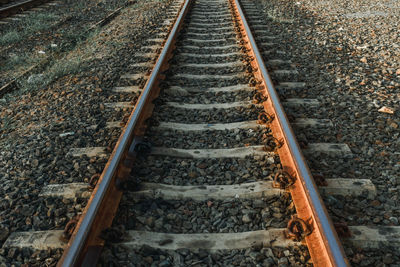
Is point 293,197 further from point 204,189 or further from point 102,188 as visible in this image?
point 102,188

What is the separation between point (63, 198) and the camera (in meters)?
2.52

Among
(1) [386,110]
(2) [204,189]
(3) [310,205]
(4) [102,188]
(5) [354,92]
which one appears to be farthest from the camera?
(5) [354,92]

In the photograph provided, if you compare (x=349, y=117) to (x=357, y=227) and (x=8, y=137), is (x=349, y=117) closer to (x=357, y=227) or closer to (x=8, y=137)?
(x=357, y=227)

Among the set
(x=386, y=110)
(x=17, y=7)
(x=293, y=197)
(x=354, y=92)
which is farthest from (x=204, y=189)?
(x=17, y=7)

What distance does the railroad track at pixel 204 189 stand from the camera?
2.00 metres

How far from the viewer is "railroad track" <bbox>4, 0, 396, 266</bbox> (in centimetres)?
200

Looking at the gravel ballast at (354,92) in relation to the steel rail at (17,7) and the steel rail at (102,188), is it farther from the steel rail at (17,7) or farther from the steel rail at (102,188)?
the steel rail at (17,7)

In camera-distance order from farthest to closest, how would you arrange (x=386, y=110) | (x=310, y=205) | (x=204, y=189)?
1. (x=386, y=110)
2. (x=204, y=189)
3. (x=310, y=205)

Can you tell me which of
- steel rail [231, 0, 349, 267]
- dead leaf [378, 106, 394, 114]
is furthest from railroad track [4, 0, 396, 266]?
dead leaf [378, 106, 394, 114]

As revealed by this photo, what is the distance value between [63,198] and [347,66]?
424 centimetres

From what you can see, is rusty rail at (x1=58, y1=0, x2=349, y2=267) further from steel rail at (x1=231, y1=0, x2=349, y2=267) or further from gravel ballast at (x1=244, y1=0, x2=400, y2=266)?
gravel ballast at (x1=244, y1=0, x2=400, y2=266)

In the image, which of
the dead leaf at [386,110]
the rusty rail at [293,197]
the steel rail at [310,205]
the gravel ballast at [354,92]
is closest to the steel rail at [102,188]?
the rusty rail at [293,197]

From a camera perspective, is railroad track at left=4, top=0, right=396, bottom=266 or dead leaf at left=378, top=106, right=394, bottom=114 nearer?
railroad track at left=4, top=0, right=396, bottom=266

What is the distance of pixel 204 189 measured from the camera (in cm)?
253
